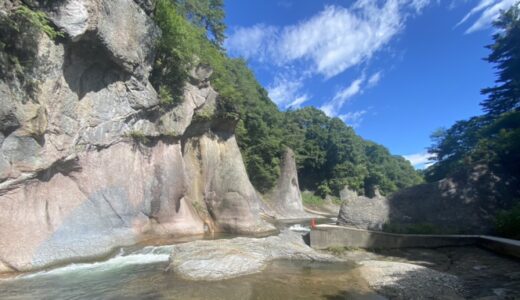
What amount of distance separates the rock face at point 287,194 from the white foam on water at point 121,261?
80.1ft

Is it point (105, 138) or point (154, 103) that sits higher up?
point (154, 103)

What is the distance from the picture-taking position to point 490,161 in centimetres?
1571

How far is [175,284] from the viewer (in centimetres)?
899

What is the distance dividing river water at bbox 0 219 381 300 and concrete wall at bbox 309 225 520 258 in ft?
9.69

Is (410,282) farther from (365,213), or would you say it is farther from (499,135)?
(499,135)

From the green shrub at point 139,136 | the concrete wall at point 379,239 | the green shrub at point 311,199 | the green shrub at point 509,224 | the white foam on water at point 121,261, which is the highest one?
the green shrub at point 139,136

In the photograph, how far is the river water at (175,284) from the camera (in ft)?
26.4

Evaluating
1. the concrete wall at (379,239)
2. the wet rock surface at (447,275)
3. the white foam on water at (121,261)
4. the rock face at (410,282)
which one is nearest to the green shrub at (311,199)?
the concrete wall at (379,239)

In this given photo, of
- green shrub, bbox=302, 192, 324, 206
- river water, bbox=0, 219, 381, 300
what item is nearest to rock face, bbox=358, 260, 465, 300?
Result: river water, bbox=0, 219, 381, 300

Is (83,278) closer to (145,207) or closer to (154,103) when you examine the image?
(145,207)

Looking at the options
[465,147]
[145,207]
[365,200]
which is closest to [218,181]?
[145,207]

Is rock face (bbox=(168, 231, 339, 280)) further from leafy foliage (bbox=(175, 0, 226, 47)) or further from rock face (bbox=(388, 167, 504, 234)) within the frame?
leafy foliage (bbox=(175, 0, 226, 47))

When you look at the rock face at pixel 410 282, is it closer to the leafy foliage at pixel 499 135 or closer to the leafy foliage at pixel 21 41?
the leafy foliage at pixel 499 135

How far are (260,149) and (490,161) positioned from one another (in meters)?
26.5
